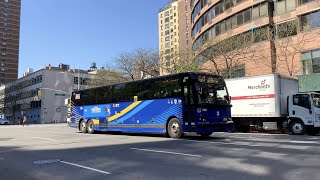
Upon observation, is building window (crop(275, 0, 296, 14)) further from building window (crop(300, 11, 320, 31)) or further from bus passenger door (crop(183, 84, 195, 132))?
bus passenger door (crop(183, 84, 195, 132))

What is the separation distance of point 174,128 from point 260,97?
717cm

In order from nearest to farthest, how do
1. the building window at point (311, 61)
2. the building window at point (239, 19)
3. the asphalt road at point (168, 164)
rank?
1. the asphalt road at point (168, 164)
2. the building window at point (311, 61)
3. the building window at point (239, 19)

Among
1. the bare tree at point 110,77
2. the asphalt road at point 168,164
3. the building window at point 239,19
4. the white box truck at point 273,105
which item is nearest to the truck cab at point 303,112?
the white box truck at point 273,105

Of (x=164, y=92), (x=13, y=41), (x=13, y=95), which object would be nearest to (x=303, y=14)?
(x=164, y=92)

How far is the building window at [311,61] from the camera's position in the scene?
120ft

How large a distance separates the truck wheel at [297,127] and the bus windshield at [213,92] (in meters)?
5.48

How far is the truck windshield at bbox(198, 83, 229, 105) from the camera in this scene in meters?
18.8

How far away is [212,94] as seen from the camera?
1933cm

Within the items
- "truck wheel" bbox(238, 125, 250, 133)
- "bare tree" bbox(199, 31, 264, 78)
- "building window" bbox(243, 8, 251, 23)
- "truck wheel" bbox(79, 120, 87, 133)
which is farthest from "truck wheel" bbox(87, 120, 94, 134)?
"building window" bbox(243, 8, 251, 23)

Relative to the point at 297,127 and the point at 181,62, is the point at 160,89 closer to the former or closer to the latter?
the point at 297,127

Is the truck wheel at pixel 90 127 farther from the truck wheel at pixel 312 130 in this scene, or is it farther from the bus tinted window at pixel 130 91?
the truck wheel at pixel 312 130

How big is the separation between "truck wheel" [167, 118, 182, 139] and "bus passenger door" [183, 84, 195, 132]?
0.53 metres

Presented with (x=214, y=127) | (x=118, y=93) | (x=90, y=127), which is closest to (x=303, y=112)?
(x=214, y=127)

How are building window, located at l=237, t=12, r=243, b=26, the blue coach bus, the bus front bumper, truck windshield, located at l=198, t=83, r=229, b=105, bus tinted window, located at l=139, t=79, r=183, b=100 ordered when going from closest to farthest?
the bus front bumper
the blue coach bus
truck windshield, located at l=198, t=83, r=229, b=105
bus tinted window, located at l=139, t=79, r=183, b=100
building window, located at l=237, t=12, r=243, b=26
